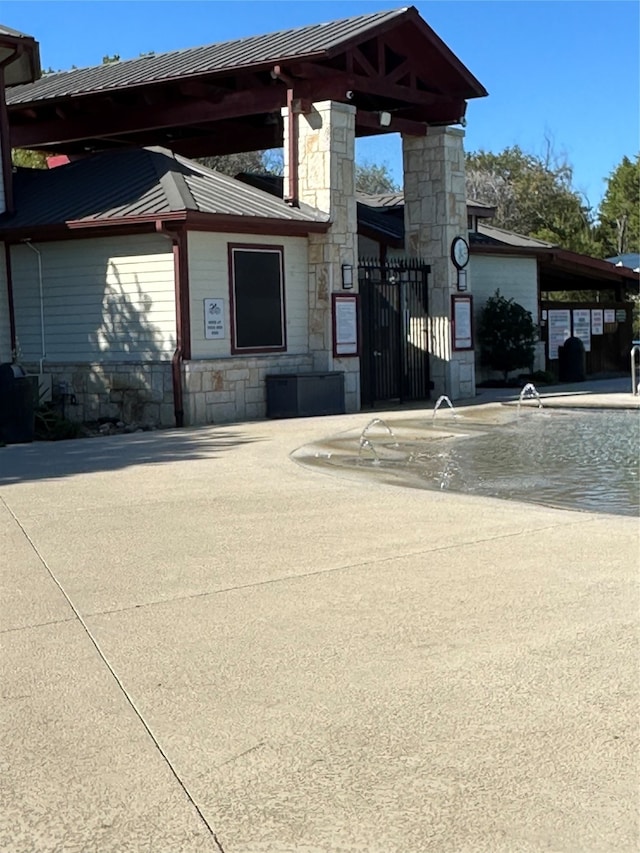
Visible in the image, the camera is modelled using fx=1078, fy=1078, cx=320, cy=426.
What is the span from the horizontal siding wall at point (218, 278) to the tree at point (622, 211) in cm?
3953

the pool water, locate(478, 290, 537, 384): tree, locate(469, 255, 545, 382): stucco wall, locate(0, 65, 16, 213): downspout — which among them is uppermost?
locate(0, 65, 16, 213): downspout

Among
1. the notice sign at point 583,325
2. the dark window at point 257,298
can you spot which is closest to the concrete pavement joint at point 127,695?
the dark window at point 257,298

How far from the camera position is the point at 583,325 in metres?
27.8

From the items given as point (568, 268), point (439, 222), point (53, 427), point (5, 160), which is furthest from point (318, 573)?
point (568, 268)

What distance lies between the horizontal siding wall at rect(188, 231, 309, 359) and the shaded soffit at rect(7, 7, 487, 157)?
8.38ft

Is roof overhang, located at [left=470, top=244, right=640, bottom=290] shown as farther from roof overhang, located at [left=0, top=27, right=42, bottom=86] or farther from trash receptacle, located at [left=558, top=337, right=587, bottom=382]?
roof overhang, located at [left=0, top=27, right=42, bottom=86]

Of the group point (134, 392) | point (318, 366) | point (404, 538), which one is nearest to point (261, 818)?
point (404, 538)

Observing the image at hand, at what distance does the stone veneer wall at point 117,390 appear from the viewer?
1689cm

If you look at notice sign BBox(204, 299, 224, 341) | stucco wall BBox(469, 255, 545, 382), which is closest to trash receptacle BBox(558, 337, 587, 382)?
stucco wall BBox(469, 255, 545, 382)

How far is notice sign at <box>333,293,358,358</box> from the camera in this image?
1862 centimetres

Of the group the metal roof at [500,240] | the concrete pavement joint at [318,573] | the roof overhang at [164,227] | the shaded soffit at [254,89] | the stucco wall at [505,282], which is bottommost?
the concrete pavement joint at [318,573]

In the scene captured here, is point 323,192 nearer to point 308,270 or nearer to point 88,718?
point 308,270

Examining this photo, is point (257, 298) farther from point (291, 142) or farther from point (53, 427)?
point (53, 427)

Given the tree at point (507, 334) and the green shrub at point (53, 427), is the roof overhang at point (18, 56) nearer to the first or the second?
the green shrub at point (53, 427)
